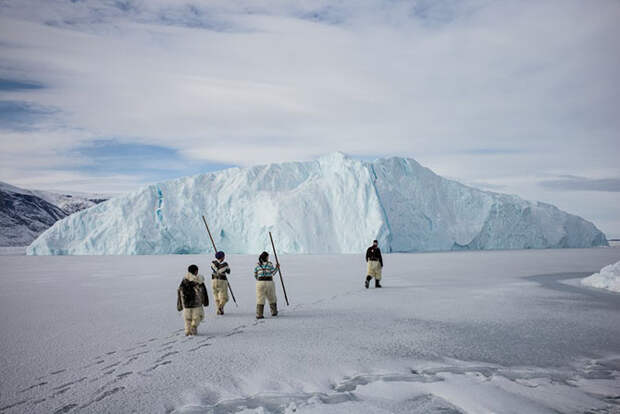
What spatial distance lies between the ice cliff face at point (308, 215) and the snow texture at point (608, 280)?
18.6m

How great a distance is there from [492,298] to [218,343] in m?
6.13

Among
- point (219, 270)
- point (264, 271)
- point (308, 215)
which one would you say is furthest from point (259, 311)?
point (308, 215)

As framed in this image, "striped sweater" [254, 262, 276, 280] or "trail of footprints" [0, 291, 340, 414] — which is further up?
"striped sweater" [254, 262, 276, 280]

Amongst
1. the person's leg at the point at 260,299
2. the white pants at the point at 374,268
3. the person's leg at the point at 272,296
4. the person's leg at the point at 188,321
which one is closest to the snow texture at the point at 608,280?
the white pants at the point at 374,268

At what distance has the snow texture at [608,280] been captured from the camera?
999 centimetres

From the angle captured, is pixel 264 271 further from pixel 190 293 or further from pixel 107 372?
pixel 107 372

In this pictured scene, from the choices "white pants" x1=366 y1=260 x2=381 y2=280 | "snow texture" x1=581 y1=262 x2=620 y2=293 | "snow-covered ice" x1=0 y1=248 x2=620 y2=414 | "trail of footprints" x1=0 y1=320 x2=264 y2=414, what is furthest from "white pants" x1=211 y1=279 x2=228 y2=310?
"snow texture" x1=581 y1=262 x2=620 y2=293

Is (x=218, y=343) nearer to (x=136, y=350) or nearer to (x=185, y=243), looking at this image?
(x=136, y=350)

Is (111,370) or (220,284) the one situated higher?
(220,284)

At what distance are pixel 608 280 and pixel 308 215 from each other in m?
22.1

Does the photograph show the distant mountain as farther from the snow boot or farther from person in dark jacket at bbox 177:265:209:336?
person in dark jacket at bbox 177:265:209:336

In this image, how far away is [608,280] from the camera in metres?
10.3

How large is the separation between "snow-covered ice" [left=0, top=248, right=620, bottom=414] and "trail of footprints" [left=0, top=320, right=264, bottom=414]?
2 cm

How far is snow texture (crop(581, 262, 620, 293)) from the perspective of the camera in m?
9.99
